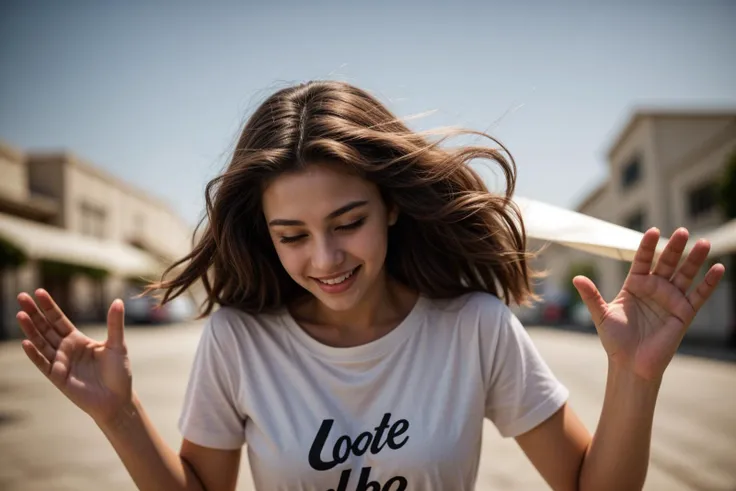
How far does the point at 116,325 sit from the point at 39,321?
0.22 m

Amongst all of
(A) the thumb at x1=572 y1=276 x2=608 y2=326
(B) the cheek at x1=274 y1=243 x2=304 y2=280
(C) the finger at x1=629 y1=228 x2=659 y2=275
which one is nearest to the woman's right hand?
(B) the cheek at x1=274 y1=243 x2=304 y2=280

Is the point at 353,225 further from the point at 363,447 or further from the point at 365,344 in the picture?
the point at 363,447

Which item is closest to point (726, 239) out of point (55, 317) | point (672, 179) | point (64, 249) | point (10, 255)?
point (55, 317)

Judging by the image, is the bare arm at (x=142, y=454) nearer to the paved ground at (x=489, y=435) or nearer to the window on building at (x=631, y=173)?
the paved ground at (x=489, y=435)

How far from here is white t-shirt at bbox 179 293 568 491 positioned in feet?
5.45

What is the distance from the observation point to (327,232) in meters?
1.76

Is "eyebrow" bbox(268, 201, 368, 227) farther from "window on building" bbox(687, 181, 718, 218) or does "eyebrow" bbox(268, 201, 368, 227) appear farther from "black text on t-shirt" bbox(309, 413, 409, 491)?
"window on building" bbox(687, 181, 718, 218)

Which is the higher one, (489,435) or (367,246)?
(367,246)

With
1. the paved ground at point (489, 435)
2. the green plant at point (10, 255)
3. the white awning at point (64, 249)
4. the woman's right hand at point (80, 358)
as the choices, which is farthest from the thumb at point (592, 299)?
the green plant at point (10, 255)

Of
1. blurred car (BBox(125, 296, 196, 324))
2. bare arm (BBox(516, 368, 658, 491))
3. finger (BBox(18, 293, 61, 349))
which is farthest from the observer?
Answer: blurred car (BBox(125, 296, 196, 324))

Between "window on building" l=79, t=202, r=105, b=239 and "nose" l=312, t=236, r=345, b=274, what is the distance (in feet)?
102

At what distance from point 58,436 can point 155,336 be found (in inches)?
535

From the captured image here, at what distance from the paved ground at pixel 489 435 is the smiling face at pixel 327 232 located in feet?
9.47

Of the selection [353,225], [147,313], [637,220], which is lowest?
[147,313]
